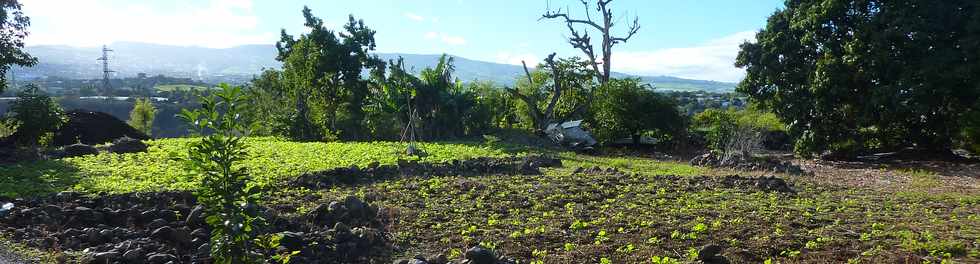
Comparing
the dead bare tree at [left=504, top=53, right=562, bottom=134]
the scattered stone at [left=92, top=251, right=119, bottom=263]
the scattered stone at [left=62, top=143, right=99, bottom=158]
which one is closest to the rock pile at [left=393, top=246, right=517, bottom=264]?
the scattered stone at [left=92, top=251, right=119, bottom=263]

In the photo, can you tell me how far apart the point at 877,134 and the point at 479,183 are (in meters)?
13.0

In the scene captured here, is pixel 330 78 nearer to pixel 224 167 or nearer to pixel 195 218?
pixel 195 218

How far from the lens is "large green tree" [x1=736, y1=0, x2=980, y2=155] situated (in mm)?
16062

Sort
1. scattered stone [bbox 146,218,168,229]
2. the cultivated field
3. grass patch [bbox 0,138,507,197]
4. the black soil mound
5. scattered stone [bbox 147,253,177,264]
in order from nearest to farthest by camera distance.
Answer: scattered stone [bbox 147,253,177,264], the cultivated field, scattered stone [bbox 146,218,168,229], grass patch [bbox 0,138,507,197], the black soil mound

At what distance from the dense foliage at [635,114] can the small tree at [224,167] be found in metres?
18.3

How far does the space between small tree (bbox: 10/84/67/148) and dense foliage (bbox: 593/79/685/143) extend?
16.5 metres

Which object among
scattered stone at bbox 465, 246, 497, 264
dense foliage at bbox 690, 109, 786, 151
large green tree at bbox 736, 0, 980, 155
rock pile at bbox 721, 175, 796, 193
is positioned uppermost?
large green tree at bbox 736, 0, 980, 155

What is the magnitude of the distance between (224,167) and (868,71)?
17.1m

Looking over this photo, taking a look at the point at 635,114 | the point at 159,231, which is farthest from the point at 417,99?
the point at 159,231

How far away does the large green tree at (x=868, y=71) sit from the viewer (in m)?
16.1

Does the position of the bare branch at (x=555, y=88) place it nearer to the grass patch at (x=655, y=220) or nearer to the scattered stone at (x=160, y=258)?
the grass patch at (x=655, y=220)

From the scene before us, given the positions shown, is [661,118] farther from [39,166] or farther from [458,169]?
[39,166]

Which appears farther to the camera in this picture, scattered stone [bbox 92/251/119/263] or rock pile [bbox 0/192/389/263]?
rock pile [bbox 0/192/389/263]

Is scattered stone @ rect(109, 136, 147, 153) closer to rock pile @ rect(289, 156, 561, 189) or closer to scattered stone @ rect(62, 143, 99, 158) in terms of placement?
scattered stone @ rect(62, 143, 99, 158)
